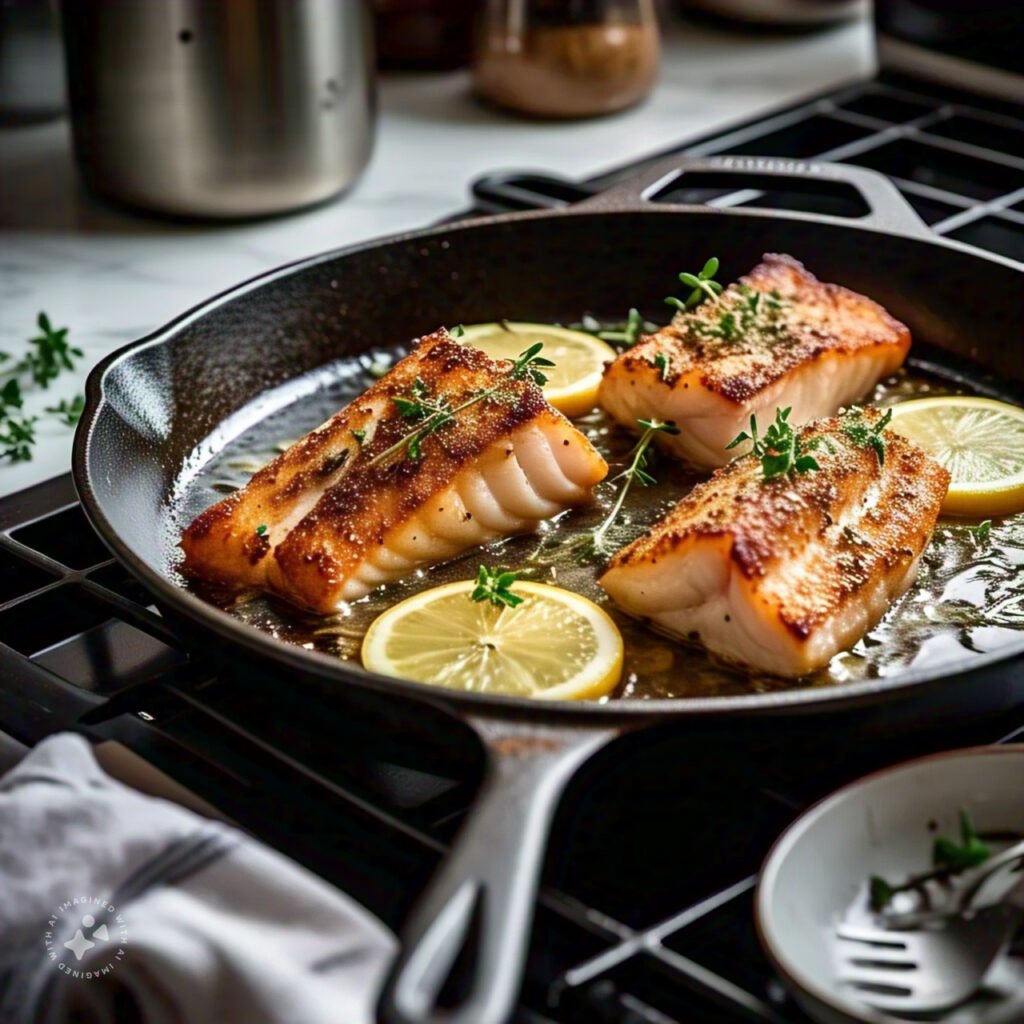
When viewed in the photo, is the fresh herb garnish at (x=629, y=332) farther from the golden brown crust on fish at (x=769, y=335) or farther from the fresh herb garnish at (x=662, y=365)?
the fresh herb garnish at (x=662, y=365)

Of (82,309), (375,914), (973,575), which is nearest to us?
(375,914)

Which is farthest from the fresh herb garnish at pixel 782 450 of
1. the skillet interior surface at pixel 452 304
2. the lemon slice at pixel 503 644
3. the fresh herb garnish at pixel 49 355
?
the fresh herb garnish at pixel 49 355

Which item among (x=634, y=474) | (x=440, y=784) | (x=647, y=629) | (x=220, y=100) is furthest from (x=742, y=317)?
(x=220, y=100)

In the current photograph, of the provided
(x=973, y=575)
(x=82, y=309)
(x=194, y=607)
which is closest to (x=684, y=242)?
(x=973, y=575)

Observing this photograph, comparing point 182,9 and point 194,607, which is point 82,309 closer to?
point 182,9

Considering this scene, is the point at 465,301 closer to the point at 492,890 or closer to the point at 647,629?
the point at 647,629

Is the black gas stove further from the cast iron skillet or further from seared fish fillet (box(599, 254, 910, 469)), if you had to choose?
seared fish fillet (box(599, 254, 910, 469))
